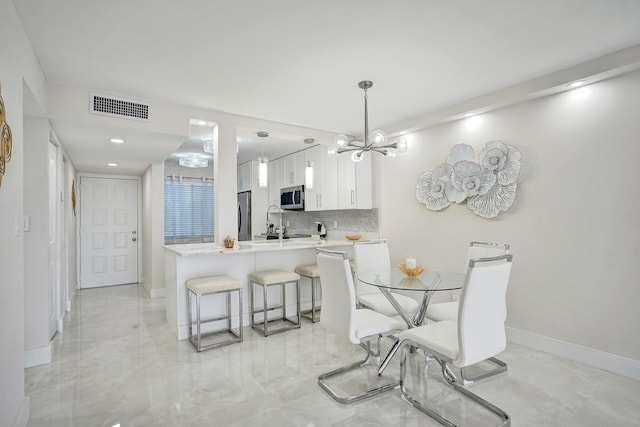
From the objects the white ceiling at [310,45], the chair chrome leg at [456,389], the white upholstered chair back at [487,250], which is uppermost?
the white ceiling at [310,45]

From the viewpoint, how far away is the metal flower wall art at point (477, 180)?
329 centimetres

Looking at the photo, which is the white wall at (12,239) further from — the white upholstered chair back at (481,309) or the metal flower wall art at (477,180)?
the metal flower wall art at (477,180)

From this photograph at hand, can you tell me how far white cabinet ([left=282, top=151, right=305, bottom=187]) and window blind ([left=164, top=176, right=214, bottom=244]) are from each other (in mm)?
1980

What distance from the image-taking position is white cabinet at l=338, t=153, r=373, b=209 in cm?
472

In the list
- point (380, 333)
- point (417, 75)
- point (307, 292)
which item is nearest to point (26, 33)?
point (417, 75)

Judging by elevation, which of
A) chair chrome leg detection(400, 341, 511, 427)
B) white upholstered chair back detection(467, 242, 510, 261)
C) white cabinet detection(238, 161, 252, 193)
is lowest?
chair chrome leg detection(400, 341, 511, 427)

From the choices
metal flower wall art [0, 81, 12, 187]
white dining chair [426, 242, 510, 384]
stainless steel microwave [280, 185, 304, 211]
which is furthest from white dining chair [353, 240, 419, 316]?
metal flower wall art [0, 81, 12, 187]

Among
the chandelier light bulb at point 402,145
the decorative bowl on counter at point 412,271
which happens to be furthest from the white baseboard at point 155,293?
the chandelier light bulb at point 402,145

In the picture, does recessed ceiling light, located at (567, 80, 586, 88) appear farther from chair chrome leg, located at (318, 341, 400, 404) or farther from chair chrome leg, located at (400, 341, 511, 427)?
chair chrome leg, located at (318, 341, 400, 404)

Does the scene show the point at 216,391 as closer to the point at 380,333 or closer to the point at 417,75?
the point at 380,333

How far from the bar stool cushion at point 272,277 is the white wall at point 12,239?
197 cm

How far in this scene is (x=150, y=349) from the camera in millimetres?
3109

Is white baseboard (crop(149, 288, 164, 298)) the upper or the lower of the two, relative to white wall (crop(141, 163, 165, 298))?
lower

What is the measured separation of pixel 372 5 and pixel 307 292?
3343 mm
